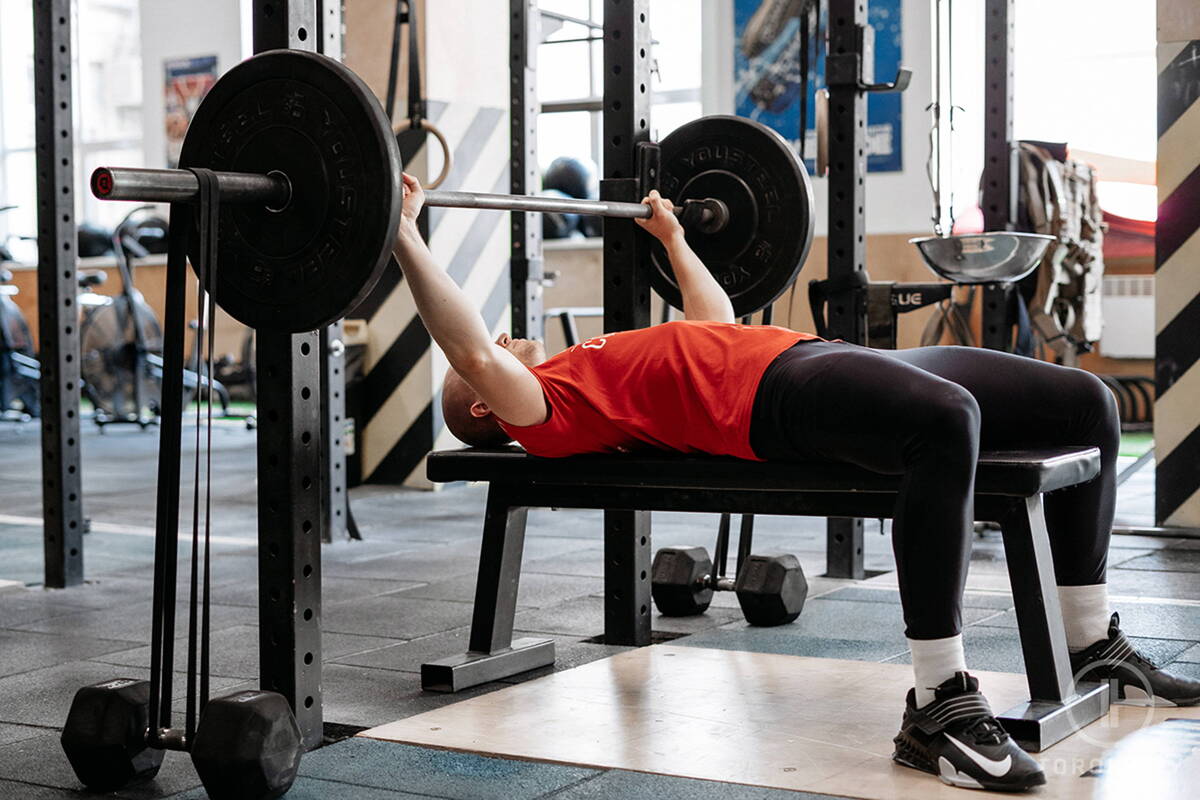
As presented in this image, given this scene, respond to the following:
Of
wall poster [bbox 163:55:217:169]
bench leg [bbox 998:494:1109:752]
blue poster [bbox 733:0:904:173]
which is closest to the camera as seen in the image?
bench leg [bbox 998:494:1109:752]

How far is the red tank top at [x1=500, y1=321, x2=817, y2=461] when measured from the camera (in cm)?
210

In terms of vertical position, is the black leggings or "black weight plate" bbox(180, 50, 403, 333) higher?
"black weight plate" bbox(180, 50, 403, 333)

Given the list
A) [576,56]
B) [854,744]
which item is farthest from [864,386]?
[576,56]

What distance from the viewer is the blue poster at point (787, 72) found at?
7.56 meters

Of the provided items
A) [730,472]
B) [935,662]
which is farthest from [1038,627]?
[730,472]

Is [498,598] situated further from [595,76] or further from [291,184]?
[595,76]

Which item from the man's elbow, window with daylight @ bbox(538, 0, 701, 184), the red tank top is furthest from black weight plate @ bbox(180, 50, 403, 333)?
window with daylight @ bbox(538, 0, 701, 184)

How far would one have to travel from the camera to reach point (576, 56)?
8.84m

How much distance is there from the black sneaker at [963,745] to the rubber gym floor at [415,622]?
20 cm

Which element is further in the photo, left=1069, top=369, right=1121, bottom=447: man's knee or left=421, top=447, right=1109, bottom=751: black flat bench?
left=1069, top=369, right=1121, bottom=447: man's knee

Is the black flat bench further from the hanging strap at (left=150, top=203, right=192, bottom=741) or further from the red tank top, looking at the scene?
the hanging strap at (left=150, top=203, right=192, bottom=741)

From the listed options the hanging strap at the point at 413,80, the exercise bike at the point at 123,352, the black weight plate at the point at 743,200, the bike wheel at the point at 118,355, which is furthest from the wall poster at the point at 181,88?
the black weight plate at the point at 743,200

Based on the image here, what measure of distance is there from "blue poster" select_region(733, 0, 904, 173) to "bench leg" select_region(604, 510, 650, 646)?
16.4 feet

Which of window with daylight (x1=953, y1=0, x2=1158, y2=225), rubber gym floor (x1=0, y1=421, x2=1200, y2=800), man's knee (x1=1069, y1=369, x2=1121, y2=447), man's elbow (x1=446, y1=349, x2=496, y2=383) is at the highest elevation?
window with daylight (x1=953, y1=0, x2=1158, y2=225)
